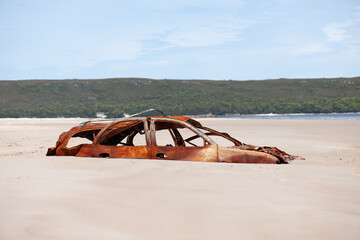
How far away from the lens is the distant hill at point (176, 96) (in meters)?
99.2

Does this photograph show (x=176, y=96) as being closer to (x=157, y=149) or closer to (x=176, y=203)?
(x=157, y=149)

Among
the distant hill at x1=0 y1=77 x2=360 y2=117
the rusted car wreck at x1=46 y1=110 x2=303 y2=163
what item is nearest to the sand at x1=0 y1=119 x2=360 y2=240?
the rusted car wreck at x1=46 y1=110 x2=303 y2=163

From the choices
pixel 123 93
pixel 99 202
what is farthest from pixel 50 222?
pixel 123 93

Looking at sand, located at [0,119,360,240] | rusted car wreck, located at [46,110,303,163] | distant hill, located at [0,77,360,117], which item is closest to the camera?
sand, located at [0,119,360,240]

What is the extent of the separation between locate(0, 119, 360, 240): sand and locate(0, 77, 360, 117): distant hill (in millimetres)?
81795

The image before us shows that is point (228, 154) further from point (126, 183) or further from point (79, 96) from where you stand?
point (79, 96)

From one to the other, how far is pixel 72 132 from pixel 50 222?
5920 mm

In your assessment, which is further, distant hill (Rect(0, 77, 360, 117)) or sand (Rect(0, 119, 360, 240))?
distant hill (Rect(0, 77, 360, 117))

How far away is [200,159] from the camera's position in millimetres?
9086

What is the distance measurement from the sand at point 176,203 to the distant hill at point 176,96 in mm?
81795

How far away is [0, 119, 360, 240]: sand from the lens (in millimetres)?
4066

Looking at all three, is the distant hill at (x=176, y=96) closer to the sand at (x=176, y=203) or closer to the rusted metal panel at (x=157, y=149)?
the rusted metal panel at (x=157, y=149)

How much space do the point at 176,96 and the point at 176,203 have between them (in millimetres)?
116411

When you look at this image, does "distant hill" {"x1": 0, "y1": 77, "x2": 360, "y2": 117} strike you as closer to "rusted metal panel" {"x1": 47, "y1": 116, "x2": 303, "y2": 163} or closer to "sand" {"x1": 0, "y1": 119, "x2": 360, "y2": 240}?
"rusted metal panel" {"x1": 47, "y1": 116, "x2": 303, "y2": 163}
